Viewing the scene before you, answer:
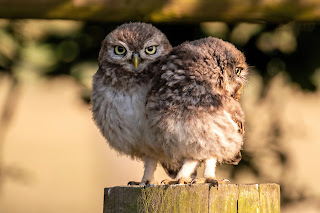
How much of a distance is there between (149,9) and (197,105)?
130cm

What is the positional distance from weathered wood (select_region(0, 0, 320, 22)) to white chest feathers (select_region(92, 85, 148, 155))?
0.87m

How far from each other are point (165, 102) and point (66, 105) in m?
5.71

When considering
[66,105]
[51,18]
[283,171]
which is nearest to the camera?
[51,18]

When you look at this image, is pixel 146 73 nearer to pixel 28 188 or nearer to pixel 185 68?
pixel 185 68

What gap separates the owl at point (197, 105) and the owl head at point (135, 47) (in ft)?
0.51

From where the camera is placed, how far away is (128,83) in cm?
434

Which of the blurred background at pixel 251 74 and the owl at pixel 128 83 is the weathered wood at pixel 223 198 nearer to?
the owl at pixel 128 83

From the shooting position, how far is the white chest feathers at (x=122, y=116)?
4316 millimetres

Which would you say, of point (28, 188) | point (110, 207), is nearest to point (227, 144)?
point (110, 207)

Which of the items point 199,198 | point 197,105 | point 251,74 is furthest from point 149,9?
point 199,198

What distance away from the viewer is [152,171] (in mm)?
4547

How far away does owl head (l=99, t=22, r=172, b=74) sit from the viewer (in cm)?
425

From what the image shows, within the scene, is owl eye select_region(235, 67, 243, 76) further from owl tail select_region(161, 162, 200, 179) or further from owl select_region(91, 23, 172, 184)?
owl tail select_region(161, 162, 200, 179)

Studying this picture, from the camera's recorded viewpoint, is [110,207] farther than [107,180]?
No
